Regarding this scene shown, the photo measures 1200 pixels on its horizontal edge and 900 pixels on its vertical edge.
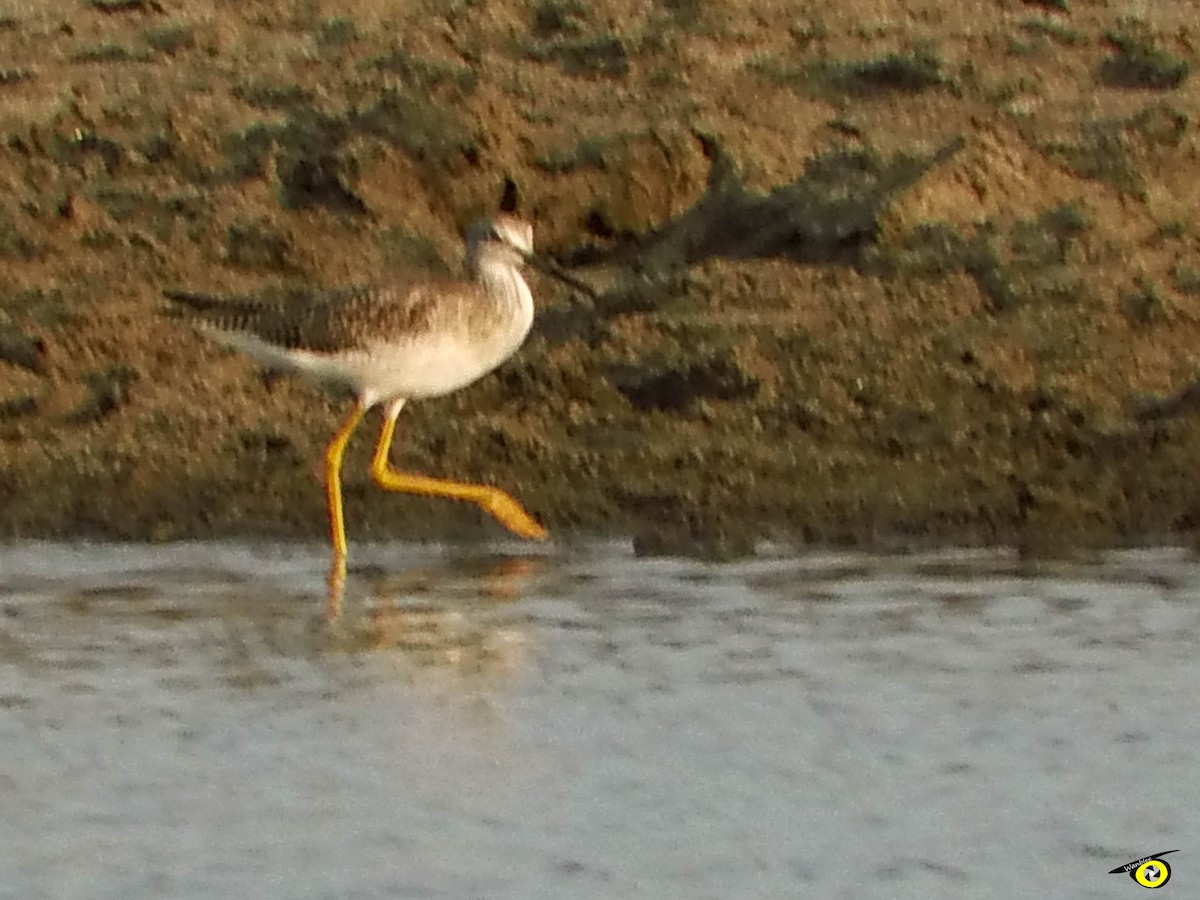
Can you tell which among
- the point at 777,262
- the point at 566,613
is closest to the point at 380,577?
the point at 566,613

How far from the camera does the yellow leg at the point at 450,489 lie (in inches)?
395

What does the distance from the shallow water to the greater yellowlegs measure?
25.8 inches

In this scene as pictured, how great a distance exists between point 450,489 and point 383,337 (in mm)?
614

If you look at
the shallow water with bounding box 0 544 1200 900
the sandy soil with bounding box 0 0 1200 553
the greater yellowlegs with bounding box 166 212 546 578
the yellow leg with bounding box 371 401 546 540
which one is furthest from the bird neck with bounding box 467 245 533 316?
the shallow water with bounding box 0 544 1200 900

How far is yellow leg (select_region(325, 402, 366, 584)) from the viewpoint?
9.97m

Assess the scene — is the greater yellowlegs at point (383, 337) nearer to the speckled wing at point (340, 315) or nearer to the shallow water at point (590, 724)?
the speckled wing at point (340, 315)

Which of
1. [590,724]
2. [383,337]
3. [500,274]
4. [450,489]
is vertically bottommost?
[590,724]

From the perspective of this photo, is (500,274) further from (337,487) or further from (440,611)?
(440,611)

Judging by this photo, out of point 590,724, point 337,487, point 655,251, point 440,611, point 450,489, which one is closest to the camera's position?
point 590,724

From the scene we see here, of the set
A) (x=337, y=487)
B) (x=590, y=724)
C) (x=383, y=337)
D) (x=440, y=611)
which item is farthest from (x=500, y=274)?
(x=590, y=724)

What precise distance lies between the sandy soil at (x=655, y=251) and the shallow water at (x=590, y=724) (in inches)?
16.2

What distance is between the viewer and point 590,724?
7.95m

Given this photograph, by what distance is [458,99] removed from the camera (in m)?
12.5

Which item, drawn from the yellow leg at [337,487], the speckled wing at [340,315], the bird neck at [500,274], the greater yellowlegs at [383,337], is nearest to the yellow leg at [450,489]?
the greater yellowlegs at [383,337]
